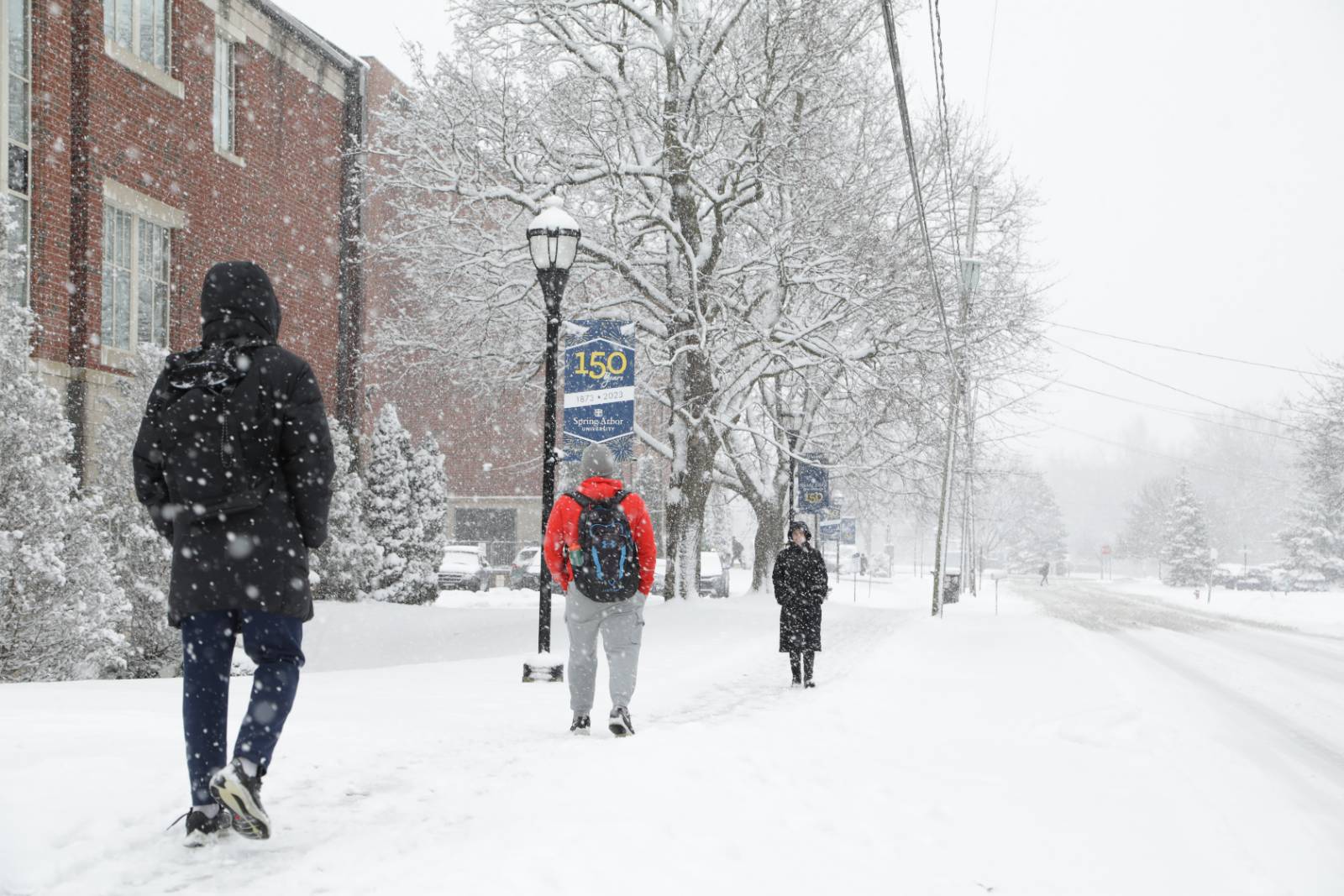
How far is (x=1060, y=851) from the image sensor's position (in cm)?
475

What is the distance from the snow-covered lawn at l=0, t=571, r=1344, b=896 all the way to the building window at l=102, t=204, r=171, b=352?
1068 cm

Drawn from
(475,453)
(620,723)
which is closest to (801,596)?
(620,723)

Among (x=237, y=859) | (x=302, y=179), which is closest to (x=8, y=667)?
(x=237, y=859)

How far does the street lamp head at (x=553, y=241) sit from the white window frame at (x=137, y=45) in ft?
36.6

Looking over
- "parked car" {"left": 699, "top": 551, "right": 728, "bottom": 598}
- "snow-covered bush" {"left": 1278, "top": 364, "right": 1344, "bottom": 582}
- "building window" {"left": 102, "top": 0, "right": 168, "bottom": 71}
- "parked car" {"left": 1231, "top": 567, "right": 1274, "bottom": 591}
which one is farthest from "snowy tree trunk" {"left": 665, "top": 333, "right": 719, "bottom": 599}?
"parked car" {"left": 1231, "top": 567, "right": 1274, "bottom": 591}

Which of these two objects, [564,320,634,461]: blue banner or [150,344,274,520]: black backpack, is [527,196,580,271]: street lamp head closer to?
[564,320,634,461]: blue banner

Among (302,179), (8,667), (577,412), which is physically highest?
(302,179)

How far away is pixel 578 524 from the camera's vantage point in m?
6.32

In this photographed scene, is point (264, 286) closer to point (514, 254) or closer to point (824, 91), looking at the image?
point (514, 254)

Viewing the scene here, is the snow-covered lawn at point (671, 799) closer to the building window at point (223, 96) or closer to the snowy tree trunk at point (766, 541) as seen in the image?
the building window at point (223, 96)

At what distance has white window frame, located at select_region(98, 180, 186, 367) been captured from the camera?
663 inches

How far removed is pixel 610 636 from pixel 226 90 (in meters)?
18.3

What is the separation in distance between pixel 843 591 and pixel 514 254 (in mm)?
33188

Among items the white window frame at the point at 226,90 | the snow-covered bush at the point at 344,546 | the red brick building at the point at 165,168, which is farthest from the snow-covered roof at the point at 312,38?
the snow-covered bush at the point at 344,546
